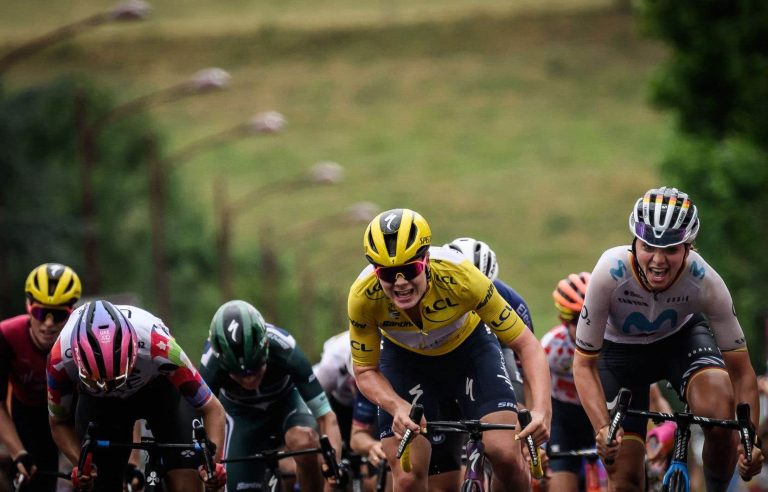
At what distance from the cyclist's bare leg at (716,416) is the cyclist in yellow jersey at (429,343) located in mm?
1069

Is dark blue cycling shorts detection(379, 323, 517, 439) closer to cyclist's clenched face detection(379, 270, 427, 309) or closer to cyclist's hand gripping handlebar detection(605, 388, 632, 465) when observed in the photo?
cyclist's clenched face detection(379, 270, 427, 309)

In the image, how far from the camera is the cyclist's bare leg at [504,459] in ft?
32.6

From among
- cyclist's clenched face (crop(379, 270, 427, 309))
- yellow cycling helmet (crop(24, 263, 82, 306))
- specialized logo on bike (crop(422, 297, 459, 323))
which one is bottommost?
specialized logo on bike (crop(422, 297, 459, 323))

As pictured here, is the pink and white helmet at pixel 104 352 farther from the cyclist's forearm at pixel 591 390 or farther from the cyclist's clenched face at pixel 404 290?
the cyclist's forearm at pixel 591 390

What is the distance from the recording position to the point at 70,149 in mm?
65750

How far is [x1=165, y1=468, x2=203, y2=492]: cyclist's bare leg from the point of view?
10.3m

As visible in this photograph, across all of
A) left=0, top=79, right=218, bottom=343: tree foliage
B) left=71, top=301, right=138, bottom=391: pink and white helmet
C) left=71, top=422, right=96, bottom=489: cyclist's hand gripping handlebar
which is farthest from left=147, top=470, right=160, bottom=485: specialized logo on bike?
left=0, top=79, right=218, bottom=343: tree foliage

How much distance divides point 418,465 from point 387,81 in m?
152

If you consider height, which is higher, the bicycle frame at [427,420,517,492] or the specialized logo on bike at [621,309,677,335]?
the specialized logo on bike at [621,309,677,335]

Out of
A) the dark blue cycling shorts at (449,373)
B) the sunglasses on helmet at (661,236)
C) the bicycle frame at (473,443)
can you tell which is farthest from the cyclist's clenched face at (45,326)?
A: the sunglasses on helmet at (661,236)

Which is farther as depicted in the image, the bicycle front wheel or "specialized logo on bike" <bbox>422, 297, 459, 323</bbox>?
"specialized logo on bike" <bbox>422, 297, 459, 323</bbox>

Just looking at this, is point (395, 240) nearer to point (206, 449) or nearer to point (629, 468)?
point (206, 449)

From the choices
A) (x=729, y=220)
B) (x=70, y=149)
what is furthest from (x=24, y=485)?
(x=70, y=149)

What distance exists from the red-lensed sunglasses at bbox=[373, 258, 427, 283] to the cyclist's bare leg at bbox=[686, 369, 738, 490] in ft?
6.77
